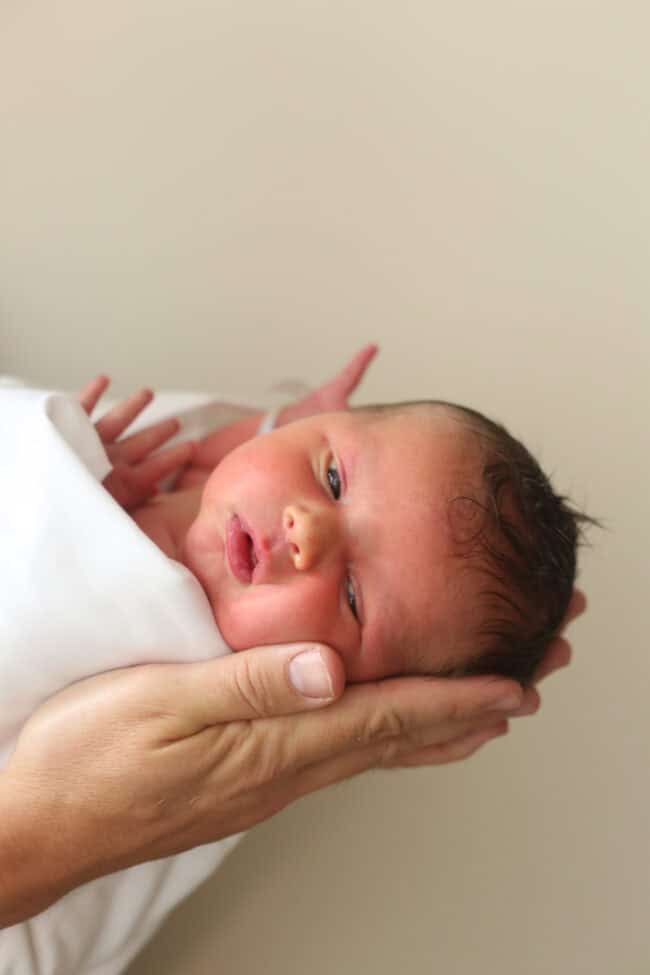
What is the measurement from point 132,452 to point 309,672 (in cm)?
52

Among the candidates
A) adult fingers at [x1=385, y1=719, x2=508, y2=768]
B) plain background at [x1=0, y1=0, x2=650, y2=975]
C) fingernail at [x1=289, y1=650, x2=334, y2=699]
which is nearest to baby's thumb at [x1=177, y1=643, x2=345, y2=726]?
fingernail at [x1=289, y1=650, x2=334, y2=699]

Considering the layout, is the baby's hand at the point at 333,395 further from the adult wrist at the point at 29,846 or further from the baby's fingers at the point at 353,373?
the adult wrist at the point at 29,846

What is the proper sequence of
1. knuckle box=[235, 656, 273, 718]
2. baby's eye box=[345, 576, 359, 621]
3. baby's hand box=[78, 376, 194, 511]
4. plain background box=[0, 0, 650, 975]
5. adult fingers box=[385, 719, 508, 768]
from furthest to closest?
plain background box=[0, 0, 650, 975], baby's hand box=[78, 376, 194, 511], adult fingers box=[385, 719, 508, 768], baby's eye box=[345, 576, 359, 621], knuckle box=[235, 656, 273, 718]

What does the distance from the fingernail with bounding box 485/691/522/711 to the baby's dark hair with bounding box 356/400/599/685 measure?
0.14ft

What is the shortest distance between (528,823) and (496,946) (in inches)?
6.3

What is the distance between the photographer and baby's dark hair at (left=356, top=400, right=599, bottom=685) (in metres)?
0.80

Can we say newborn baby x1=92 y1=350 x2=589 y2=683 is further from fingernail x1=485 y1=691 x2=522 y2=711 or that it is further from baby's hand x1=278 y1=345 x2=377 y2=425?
baby's hand x1=278 y1=345 x2=377 y2=425

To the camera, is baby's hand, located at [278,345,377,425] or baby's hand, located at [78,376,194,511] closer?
baby's hand, located at [78,376,194,511]

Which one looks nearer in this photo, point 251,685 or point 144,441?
point 251,685

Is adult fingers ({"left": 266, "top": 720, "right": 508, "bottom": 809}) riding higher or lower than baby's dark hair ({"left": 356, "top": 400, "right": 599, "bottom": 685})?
lower

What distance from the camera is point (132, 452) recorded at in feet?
3.71

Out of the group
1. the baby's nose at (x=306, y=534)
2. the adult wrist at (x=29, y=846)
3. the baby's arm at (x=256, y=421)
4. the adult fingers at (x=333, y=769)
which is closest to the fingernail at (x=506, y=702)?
the adult fingers at (x=333, y=769)

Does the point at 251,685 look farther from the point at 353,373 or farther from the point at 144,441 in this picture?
the point at 353,373

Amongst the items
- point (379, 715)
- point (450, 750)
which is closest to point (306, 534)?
point (379, 715)
